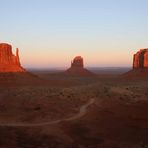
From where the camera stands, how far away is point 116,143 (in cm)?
2533

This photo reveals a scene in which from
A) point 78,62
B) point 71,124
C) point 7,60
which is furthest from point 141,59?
point 71,124

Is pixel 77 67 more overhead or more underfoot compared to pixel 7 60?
more underfoot

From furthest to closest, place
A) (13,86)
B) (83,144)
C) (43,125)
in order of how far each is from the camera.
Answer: (13,86)
(43,125)
(83,144)

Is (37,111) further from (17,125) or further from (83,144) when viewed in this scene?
(83,144)

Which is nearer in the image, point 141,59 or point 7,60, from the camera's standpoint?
point 7,60

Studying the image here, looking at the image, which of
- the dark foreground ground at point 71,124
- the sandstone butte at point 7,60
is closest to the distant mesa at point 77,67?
the sandstone butte at point 7,60

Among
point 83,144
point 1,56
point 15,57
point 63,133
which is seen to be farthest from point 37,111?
point 15,57

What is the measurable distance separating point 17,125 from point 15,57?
6809cm

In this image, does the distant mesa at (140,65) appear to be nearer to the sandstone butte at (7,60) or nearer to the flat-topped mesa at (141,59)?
the flat-topped mesa at (141,59)

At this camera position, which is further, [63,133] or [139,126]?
[139,126]

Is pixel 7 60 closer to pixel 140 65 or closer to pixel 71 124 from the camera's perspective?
pixel 140 65

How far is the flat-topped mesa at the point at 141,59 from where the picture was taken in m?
121

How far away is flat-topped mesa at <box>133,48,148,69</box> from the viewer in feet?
396

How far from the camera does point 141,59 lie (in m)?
123
